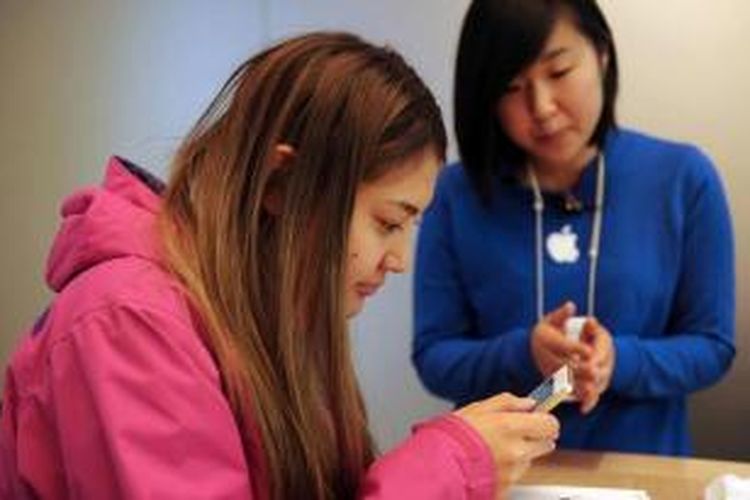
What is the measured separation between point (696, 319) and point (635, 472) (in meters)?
0.31

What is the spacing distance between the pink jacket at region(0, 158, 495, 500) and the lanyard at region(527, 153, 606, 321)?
84cm

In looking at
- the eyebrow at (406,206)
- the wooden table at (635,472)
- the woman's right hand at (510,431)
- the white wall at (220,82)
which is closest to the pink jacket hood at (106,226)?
the eyebrow at (406,206)

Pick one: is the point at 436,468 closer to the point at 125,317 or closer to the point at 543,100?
the point at 125,317

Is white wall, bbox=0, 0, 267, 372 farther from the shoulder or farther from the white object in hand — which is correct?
the shoulder

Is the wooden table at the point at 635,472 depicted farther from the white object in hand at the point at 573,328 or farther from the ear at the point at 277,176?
the ear at the point at 277,176

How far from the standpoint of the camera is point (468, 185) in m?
1.64

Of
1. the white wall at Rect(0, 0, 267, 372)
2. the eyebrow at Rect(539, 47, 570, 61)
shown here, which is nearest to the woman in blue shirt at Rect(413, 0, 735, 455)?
the eyebrow at Rect(539, 47, 570, 61)

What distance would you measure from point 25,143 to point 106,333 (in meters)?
2.12

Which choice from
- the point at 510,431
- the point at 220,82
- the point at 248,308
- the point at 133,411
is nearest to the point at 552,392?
the point at 510,431

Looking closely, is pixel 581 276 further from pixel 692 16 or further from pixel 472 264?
pixel 692 16

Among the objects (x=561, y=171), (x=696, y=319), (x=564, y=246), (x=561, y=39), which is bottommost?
(x=696, y=319)

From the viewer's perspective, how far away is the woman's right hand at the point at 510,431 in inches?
35.8

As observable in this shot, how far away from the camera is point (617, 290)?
60.0 inches

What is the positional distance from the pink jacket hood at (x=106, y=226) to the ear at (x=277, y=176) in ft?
0.31
